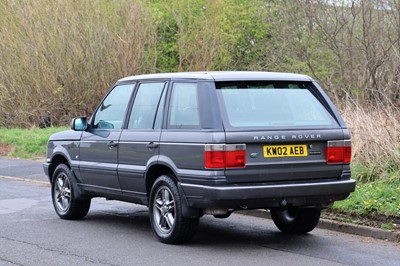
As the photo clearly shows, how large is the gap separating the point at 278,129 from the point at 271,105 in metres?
0.44

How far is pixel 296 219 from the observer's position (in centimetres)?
995

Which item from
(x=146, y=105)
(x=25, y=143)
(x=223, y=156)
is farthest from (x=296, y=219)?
(x=25, y=143)

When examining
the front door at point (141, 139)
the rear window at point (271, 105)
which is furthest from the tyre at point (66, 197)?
the rear window at point (271, 105)

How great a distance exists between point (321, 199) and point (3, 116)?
19.9 meters

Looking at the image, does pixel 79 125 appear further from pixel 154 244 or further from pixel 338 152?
pixel 338 152

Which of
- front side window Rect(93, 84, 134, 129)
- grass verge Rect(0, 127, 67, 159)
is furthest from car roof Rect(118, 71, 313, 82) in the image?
grass verge Rect(0, 127, 67, 159)

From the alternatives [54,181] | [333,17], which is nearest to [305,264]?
[54,181]

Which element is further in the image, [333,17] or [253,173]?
[333,17]

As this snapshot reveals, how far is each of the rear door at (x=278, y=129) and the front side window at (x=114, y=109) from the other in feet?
5.73

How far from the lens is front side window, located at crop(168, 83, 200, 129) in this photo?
29.5 ft

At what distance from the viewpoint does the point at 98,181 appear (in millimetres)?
10492

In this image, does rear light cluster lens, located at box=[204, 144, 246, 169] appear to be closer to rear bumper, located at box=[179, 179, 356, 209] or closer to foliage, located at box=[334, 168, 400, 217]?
rear bumper, located at box=[179, 179, 356, 209]

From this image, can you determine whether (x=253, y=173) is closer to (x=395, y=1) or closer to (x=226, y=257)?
(x=226, y=257)

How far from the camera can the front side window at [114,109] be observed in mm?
10328
